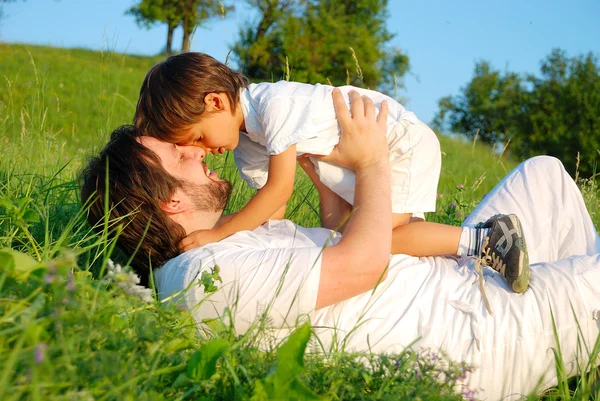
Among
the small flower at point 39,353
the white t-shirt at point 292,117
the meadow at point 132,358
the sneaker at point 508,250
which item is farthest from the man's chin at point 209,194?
the small flower at point 39,353

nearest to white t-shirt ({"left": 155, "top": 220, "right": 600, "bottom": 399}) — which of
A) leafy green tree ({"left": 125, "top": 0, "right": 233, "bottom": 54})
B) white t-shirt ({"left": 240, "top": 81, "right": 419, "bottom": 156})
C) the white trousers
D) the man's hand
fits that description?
the white trousers

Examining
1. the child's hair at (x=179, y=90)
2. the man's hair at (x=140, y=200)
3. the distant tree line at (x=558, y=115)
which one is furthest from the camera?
the distant tree line at (x=558, y=115)

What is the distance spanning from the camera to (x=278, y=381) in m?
1.45

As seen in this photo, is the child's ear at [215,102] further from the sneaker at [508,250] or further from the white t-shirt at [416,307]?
the sneaker at [508,250]

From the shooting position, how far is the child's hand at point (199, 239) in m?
2.53

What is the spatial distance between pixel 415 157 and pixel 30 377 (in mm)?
2380

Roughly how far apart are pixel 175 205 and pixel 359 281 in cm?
88

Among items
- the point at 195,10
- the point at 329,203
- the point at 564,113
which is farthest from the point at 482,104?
the point at 329,203

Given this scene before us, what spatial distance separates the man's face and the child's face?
0.25m

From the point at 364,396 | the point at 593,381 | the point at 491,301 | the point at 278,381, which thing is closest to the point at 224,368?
the point at 278,381

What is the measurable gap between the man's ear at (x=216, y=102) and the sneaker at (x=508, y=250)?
53.2 inches

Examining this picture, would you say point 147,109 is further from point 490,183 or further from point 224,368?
point 490,183

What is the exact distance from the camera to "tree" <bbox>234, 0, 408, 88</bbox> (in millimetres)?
32688

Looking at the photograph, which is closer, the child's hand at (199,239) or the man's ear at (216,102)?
the child's hand at (199,239)
